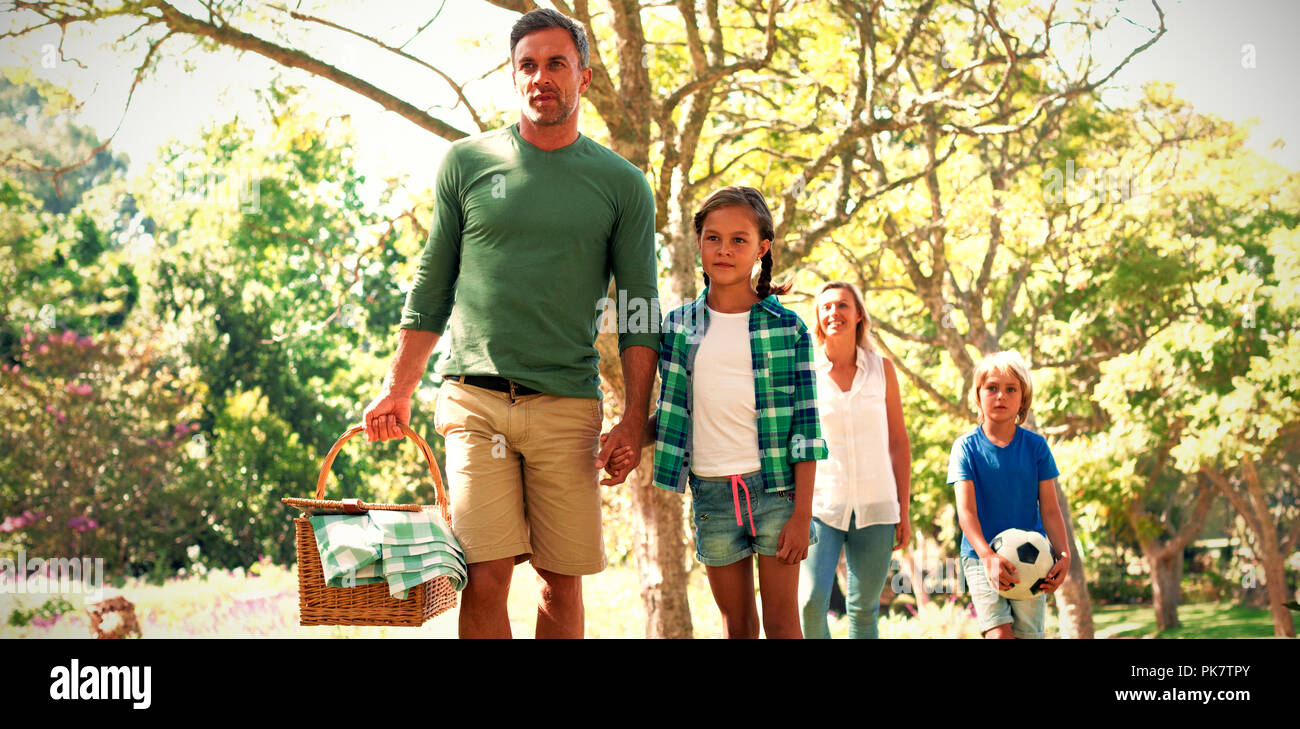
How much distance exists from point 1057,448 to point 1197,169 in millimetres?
4529

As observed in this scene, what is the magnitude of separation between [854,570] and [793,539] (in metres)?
1.17

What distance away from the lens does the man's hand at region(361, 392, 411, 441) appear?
2994mm

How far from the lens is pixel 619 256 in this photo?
10.4 feet

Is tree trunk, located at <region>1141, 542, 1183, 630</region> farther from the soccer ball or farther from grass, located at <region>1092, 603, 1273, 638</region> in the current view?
the soccer ball

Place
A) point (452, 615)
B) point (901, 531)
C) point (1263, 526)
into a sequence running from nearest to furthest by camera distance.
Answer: point (901, 531)
point (452, 615)
point (1263, 526)

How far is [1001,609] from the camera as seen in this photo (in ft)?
13.0

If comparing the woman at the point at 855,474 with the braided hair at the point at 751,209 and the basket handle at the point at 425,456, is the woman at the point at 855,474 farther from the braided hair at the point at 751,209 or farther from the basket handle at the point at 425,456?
the basket handle at the point at 425,456

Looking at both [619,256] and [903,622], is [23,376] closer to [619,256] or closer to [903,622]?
[903,622]

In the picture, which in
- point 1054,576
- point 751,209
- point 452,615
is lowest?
point 452,615

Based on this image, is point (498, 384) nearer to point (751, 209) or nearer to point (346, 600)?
point (346, 600)

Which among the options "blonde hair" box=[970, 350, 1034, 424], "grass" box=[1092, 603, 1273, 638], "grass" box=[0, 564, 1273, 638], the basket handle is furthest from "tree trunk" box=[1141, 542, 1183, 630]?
the basket handle

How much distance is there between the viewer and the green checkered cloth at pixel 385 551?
2.76 meters

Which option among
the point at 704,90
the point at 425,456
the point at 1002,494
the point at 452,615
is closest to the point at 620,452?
the point at 425,456
